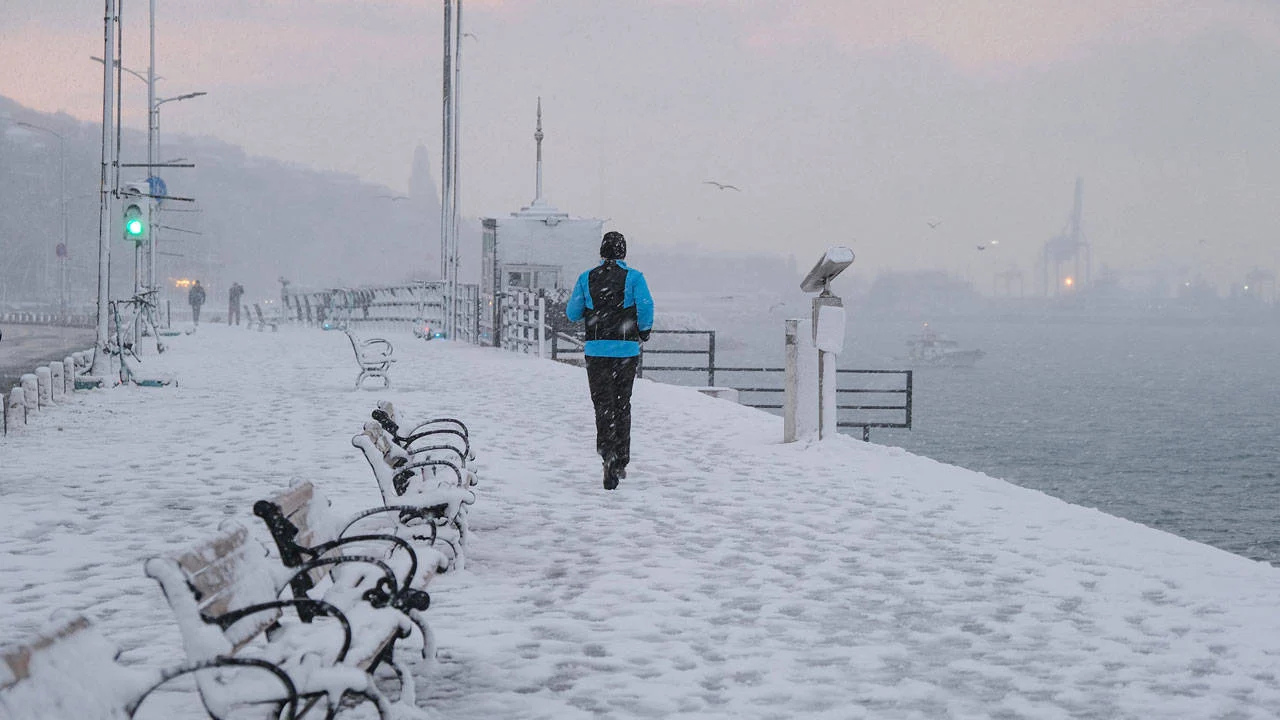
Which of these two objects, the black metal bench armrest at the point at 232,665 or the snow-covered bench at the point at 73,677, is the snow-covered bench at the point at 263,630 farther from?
the snow-covered bench at the point at 73,677

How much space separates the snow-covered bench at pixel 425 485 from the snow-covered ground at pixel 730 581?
0.28m

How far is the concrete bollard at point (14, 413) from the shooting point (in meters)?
14.5

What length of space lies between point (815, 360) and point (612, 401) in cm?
383

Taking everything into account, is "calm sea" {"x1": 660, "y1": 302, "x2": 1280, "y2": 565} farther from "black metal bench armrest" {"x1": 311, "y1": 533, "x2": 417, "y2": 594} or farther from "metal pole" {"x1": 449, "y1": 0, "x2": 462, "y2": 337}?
"black metal bench armrest" {"x1": 311, "y1": 533, "x2": 417, "y2": 594}

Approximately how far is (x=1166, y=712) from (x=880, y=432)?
110717 millimetres

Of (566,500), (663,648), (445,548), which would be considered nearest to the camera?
(663,648)

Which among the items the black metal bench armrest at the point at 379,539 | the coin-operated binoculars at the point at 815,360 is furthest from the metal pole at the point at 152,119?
the black metal bench armrest at the point at 379,539

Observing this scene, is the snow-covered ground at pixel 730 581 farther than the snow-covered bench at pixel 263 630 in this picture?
Yes

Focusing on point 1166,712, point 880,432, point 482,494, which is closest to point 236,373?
point 482,494

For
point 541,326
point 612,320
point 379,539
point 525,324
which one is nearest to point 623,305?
point 612,320

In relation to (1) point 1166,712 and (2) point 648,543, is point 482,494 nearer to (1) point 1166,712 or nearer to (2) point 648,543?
(2) point 648,543

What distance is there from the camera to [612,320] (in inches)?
416

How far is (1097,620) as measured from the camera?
6746 millimetres

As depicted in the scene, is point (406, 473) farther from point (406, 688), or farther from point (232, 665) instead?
point (232, 665)
